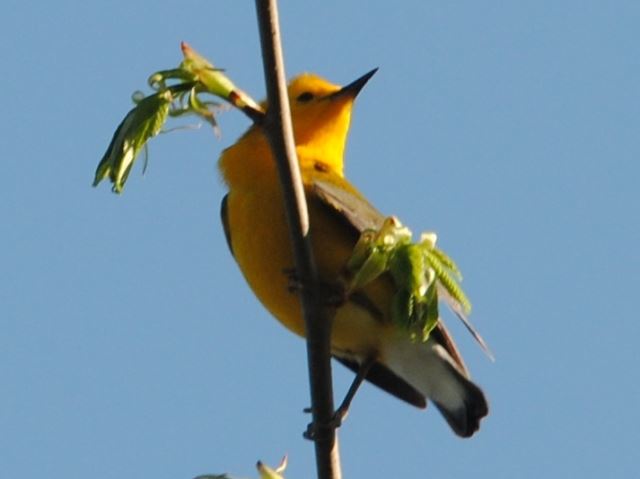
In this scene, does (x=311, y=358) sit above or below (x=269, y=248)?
below

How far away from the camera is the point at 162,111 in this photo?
3.30 metres

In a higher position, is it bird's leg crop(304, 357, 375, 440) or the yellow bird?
the yellow bird

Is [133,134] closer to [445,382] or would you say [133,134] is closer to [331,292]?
[331,292]

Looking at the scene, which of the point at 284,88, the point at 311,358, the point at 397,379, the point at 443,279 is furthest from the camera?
the point at 397,379

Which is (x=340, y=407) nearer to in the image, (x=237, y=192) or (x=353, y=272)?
(x=237, y=192)

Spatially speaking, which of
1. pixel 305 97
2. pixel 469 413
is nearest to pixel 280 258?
pixel 469 413

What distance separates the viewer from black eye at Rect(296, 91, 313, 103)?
23.0 ft

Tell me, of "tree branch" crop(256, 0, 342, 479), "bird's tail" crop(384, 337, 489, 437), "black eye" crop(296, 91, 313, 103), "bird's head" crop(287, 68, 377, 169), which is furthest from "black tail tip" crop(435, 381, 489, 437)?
"tree branch" crop(256, 0, 342, 479)

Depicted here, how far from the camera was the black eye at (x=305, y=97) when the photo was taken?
23.0ft

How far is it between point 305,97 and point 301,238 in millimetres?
3672

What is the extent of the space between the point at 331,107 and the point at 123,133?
12.0 feet

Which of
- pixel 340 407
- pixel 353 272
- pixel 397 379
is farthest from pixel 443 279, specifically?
pixel 397 379

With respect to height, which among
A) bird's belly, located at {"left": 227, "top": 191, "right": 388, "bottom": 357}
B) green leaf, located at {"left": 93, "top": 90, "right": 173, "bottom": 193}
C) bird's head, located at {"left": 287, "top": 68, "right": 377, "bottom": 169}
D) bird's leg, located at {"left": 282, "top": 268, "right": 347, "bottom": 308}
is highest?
bird's head, located at {"left": 287, "top": 68, "right": 377, "bottom": 169}

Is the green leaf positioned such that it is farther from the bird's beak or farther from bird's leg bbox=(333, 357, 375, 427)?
the bird's beak
